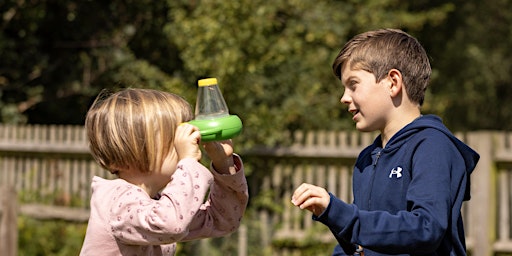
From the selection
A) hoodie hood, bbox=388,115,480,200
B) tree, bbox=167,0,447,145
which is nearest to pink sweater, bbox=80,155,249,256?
hoodie hood, bbox=388,115,480,200

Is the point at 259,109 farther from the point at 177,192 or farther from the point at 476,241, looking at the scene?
the point at 177,192

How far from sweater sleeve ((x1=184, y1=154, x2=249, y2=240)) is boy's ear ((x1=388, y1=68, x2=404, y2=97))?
0.66 m

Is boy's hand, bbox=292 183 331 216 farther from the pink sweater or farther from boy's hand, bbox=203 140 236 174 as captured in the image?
boy's hand, bbox=203 140 236 174

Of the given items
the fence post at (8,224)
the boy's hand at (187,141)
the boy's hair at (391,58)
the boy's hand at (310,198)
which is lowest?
the fence post at (8,224)

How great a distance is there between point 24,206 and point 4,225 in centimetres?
215

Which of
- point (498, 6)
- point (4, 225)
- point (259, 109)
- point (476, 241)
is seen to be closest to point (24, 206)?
point (4, 225)

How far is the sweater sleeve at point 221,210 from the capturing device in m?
3.44

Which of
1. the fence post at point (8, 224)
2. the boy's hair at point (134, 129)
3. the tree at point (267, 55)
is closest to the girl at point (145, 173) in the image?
the boy's hair at point (134, 129)

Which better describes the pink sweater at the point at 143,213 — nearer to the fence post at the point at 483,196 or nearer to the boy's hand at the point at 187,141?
the boy's hand at the point at 187,141

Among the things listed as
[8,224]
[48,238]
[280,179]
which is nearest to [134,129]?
[8,224]

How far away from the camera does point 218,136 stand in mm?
3156

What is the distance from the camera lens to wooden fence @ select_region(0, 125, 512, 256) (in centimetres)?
A: 814

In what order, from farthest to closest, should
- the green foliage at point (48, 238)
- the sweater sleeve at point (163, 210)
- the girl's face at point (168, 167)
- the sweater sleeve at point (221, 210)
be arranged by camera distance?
the green foliage at point (48, 238), the sweater sleeve at point (221, 210), the girl's face at point (168, 167), the sweater sleeve at point (163, 210)

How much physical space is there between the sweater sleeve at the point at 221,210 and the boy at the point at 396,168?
425 mm
